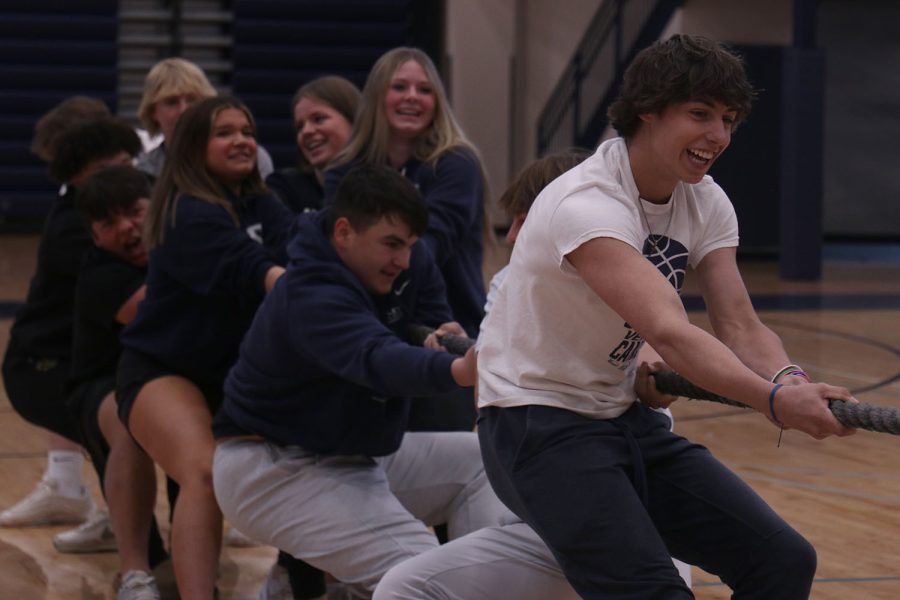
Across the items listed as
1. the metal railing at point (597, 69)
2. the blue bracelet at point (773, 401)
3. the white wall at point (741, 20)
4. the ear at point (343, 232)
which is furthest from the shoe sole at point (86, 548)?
the white wall at point (741, 20)

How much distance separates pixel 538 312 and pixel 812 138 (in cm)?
970

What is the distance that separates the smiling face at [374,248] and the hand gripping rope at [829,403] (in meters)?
0.17

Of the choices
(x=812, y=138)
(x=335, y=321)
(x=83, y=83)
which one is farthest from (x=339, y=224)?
(x=83, y=83)

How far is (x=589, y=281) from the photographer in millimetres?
1998

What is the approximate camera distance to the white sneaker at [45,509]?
14.4ft

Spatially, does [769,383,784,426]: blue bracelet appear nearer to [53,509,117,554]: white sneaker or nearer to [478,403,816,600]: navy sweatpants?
[478,403,816,600]: navy sweatpants

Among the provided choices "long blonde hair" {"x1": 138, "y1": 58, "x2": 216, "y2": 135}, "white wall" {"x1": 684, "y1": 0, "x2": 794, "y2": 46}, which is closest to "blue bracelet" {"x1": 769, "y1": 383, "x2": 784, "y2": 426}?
"long blonde hair" {"x1": 138, "y1": 58, "x2": 216, "y2": 135}

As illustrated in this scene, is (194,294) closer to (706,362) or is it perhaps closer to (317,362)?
(317,362)

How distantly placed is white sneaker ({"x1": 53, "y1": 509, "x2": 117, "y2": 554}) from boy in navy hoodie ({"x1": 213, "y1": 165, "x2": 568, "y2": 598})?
47.8 inches

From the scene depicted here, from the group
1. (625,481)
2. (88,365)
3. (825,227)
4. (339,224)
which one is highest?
(339,224)

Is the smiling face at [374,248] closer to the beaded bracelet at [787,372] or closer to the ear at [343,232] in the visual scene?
the ear at [343,232]

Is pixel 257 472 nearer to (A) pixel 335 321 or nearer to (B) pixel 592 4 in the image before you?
(A) pixel 335 321

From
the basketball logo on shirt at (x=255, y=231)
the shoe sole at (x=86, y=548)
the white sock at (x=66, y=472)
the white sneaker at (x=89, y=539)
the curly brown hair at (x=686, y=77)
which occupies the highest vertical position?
the curly brown hair at (x=686, y=77)

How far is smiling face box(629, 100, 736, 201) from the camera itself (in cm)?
202
